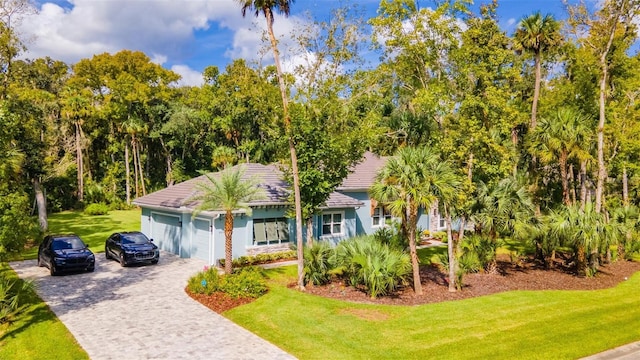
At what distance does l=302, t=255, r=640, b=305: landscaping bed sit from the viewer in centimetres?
1828

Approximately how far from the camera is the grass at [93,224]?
31.1m

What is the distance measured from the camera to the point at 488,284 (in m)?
20.8

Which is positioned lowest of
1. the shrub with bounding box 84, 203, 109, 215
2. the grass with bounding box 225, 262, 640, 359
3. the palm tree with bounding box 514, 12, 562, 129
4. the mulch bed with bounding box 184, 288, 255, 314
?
the grass with bounding box 225, 262, 640, 359

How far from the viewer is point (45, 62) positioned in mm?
58594

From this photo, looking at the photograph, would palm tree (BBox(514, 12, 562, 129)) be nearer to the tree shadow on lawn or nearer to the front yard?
the front yard

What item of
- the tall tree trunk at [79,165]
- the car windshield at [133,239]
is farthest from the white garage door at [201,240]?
the tall tree trunk at [79,165]

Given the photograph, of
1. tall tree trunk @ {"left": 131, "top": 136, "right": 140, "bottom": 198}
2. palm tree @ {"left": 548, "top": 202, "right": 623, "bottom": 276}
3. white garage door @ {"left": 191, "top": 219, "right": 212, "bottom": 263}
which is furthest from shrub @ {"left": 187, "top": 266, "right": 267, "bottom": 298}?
tall tree trunk @ {"left": 131, "top": 136, "right": 140, "bottom": 198}

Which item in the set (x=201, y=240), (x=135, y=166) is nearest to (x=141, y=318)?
(x=201, y=240)

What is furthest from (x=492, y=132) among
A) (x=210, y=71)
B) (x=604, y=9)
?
(x=210, y=71)

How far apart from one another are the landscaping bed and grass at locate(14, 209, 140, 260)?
18.0 meters

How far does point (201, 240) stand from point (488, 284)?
50.1 feet

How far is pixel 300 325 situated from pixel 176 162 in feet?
149

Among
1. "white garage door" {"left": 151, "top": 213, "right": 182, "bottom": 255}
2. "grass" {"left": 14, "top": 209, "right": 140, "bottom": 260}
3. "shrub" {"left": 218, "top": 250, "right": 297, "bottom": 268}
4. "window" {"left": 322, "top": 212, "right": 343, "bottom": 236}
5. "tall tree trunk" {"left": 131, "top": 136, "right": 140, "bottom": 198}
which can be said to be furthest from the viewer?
"tall tree trunk" {"left": 131, "top": 136, "right": 140, "bottom": 198}

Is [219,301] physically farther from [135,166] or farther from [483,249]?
[135,166]
